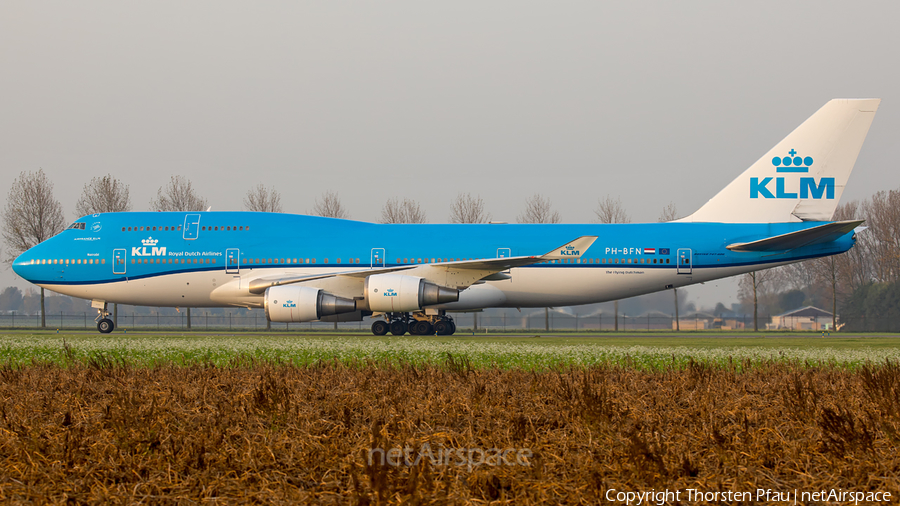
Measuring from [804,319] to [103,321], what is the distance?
69514mm

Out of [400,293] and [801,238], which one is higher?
[801,238]

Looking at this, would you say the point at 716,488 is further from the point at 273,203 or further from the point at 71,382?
the point at 273,203

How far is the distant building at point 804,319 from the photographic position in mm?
71688

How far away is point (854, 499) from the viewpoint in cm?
330

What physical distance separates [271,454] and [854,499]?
2.97 meters

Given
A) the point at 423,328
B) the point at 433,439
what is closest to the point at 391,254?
the point at 423,328

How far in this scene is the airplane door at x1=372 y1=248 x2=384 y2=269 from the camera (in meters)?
25.2

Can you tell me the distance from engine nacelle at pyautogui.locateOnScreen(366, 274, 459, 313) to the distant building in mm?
57663

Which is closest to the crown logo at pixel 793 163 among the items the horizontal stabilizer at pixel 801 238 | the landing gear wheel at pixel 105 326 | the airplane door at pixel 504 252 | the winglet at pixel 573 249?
the horizontal stabilizer at pixel 801 238

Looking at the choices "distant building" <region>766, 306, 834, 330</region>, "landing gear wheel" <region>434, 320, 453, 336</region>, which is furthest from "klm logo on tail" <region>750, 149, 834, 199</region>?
"distant building" <region>766, 306, 834, 330</region>

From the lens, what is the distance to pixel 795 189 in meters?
26.5

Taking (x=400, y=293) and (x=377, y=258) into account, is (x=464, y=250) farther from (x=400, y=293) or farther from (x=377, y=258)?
(x=400, y=293)

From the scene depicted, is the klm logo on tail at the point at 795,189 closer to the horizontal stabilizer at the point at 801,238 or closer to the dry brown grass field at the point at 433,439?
the horizontal stabilizer at the point at 801,238

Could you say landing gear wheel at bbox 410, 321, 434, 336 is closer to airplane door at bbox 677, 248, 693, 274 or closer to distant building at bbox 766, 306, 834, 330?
airplane door at bbox 677, 248, 693, 274
